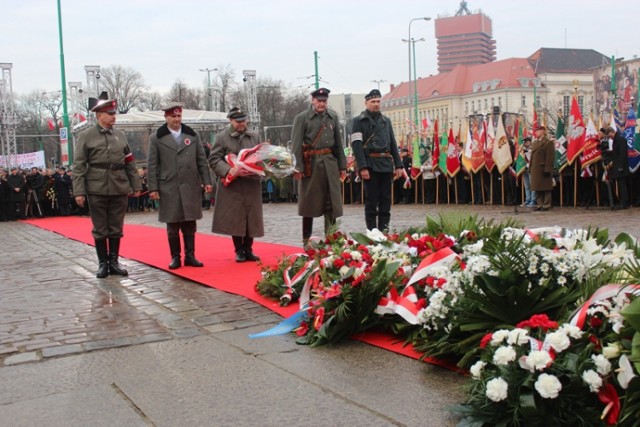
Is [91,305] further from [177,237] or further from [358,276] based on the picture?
[358,276]

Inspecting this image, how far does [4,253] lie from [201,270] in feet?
17.1

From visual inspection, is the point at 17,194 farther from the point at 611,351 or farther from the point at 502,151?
the point at 611,351

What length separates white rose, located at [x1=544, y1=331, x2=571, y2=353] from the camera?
2779 mm

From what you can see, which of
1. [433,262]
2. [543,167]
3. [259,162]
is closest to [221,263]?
[259,162]

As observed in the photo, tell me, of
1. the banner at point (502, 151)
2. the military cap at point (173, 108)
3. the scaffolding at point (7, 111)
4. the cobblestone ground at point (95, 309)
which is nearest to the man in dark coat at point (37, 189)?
the scaffolding at point (7, 111)

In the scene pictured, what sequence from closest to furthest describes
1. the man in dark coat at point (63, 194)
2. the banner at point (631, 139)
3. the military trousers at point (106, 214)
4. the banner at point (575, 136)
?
the military trousers at point (106, 214), the banner at point (631, 139), the banner at point (575, 136), the man in dark coat at point (63, 194)

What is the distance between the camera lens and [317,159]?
7980 mm

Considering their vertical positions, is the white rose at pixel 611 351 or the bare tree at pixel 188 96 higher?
the bare tree at pixel 188 96

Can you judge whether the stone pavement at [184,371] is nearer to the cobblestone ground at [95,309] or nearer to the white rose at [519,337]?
the cobblestone ground at [95,309]

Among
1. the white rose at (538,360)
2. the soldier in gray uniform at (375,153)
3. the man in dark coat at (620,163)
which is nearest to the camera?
the white rose at (538,360)

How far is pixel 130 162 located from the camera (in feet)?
25.2

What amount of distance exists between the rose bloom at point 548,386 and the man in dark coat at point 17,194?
21.4 m

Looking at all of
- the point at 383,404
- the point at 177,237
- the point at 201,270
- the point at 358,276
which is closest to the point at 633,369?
the point at 383,404

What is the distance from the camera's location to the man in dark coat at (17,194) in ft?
70.1
